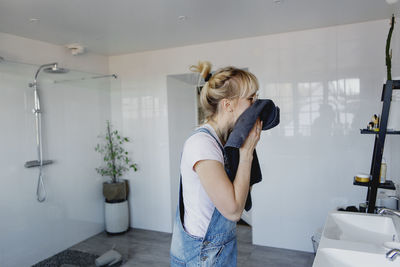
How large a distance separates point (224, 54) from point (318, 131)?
1.17 meters

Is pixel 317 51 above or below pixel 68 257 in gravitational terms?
above

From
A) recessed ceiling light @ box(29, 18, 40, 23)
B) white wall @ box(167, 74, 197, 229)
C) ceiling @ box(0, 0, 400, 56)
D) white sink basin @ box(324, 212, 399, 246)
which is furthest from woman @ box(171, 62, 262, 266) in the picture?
white wall @ box(167, 74, 197, 229)

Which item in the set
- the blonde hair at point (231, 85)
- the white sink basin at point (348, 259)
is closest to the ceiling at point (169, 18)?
the blonde hair at point (231, 85)

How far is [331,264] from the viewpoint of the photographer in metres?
1.21

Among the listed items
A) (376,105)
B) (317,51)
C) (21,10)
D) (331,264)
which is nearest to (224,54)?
(317,51)

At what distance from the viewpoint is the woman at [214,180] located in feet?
3.04

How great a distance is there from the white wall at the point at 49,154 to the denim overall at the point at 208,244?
2144 millimetres

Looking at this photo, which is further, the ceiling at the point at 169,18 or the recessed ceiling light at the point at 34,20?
the recessed ceiling light at the point at 34,20

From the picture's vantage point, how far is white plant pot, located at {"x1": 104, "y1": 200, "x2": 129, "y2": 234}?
11.4 feet

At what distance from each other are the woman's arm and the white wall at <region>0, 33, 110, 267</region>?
91.3 inches

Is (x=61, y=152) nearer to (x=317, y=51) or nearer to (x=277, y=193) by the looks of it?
(x=277, y=193)

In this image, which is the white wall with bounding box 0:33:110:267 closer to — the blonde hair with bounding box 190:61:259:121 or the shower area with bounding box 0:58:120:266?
the shower area with bounding box 0:58:120:266

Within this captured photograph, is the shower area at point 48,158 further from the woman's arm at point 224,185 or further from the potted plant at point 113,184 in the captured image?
the woman's arm at point 224,185

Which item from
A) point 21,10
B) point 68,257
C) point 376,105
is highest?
point 21,10
